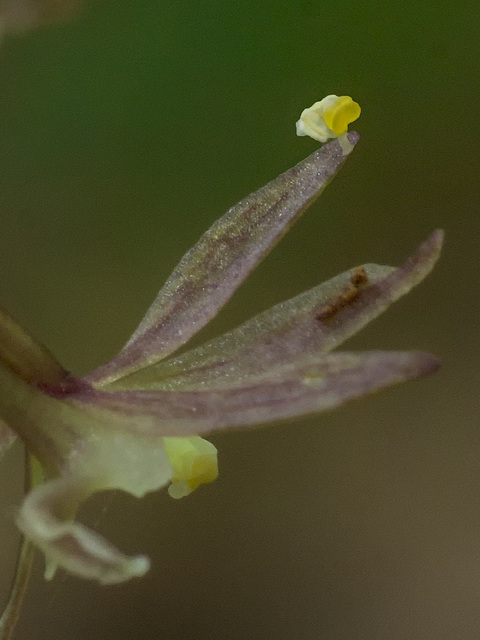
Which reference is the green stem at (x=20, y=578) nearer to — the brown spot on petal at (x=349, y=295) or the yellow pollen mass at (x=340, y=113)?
the brown spot on petal at (x=349, y=295)

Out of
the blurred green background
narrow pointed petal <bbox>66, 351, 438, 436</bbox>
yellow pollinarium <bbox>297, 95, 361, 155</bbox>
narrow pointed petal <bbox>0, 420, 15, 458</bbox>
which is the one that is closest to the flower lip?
yellow pollinarium <bbox>297, 95, 361, 155</bbox>

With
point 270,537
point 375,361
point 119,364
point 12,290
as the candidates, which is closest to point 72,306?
point 12,290

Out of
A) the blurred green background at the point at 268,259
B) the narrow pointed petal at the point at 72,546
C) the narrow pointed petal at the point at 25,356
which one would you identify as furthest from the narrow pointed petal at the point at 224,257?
the blurred green background at the point at 268,259

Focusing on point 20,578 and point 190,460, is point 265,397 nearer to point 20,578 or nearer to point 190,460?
point 190,460

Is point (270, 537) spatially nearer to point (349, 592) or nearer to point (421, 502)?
point (349, 592)

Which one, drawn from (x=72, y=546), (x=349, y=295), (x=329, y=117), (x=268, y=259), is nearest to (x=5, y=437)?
(x=72, y=546)

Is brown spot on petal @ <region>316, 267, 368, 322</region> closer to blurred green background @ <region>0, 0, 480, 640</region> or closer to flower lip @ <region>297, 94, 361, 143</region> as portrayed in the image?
flower lip @ <region>297, 94, 361, 143</region>
